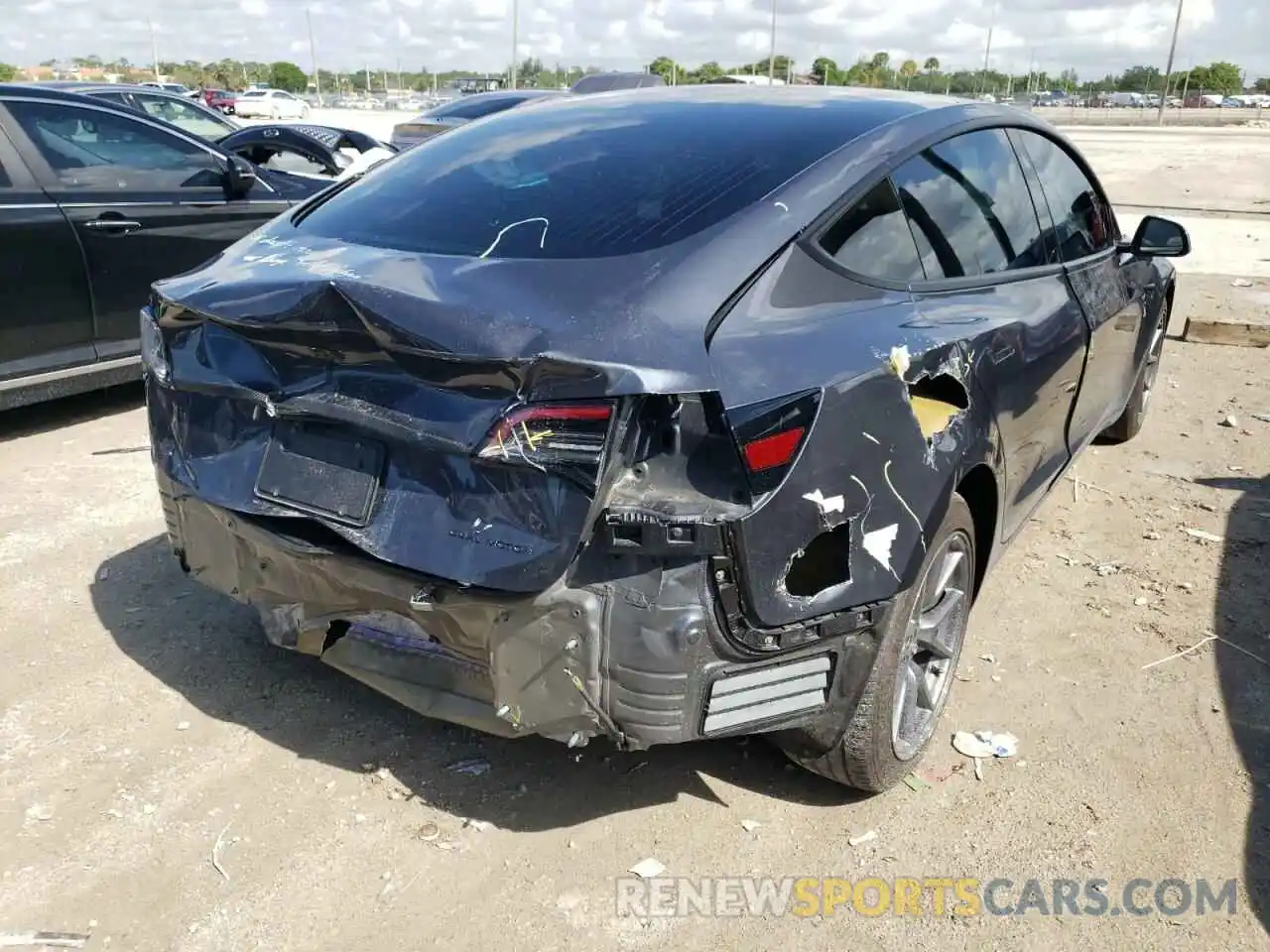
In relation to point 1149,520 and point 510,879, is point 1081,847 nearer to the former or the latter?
point 510,879

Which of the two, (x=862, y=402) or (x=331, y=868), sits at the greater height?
(x=862, y=402)

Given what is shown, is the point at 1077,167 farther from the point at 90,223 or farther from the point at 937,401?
the point at 90,223

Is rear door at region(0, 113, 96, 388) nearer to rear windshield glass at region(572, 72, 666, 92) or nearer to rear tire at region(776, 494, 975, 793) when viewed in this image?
rear tire at region(776, 494, 975, 793)

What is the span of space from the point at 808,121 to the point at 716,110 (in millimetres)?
362

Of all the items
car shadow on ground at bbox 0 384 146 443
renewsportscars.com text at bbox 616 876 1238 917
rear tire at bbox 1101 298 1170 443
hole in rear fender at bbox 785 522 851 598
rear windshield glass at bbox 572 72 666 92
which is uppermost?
rear windshield glass at bbox 572 72 666 92

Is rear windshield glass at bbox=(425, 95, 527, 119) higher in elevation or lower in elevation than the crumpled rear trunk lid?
higher

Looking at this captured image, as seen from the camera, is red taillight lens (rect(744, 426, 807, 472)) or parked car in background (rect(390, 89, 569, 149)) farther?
parked car in background (rect(390, 89, 569, 149))

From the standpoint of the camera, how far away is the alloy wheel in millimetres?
2729

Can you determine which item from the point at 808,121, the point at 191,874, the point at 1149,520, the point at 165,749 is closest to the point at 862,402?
the point at 808,121

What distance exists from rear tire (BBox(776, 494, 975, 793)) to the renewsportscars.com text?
29 cm

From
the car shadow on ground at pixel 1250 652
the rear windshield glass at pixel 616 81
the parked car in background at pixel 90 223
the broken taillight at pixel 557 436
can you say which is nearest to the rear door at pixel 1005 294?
the car shadow on ground at pixel 1250 652

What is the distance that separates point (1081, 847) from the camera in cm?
267

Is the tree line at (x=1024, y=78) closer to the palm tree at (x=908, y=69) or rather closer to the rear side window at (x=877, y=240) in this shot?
the palm tree at (x=908, y=69)

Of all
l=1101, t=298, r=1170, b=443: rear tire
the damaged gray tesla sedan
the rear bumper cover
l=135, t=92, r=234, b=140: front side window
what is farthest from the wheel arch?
l=135, t=92, r=234, b=140: front side window
